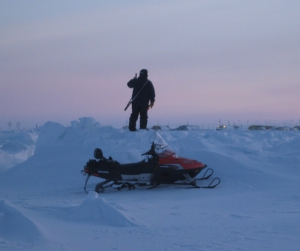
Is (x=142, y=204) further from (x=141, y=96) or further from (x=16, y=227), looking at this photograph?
(x=141, y=96)

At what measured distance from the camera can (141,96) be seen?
12.1 metres

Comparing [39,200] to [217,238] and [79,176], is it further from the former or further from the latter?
[217,238]

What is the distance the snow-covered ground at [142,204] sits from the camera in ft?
14.8

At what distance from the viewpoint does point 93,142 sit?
1211 centimetres

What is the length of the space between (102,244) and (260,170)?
19.9 feet

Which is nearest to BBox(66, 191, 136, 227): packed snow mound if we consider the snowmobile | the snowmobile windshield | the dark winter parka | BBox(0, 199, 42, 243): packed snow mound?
BBox(0, 199, 42, 243): packed snow mound

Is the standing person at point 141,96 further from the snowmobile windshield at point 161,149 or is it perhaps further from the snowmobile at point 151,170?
the snowmobile at point 151,170

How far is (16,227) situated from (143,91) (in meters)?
7.73

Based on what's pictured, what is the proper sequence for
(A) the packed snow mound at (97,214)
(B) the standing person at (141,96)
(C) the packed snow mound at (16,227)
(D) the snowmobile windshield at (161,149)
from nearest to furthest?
1. (C) the packed snow mound at (16,227)
2. (A) the packed snow mound at (97,214)
3. (D) the snowmobile windshield at (161,149)
4. (B) the standing person at (141,96)

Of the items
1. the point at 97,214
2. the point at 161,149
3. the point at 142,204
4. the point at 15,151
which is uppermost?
the point at 161,149

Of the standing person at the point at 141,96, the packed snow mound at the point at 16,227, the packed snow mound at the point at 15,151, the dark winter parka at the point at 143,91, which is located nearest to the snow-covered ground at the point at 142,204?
the packed snow mound at the point at 16,227

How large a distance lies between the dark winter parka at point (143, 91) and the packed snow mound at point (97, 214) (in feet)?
21.5

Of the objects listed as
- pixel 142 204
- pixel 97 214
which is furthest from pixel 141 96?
pixel 97 214

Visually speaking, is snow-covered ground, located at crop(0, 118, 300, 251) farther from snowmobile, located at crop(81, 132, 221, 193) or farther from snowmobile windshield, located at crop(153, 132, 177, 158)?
snowmobile windshield, located at crop(153, 132, 177, 158)
